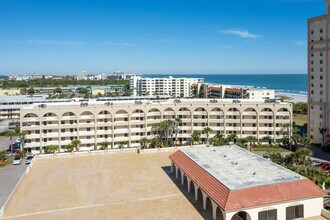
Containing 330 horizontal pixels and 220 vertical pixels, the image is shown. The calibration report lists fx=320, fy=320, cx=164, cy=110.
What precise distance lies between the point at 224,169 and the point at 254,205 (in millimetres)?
9397

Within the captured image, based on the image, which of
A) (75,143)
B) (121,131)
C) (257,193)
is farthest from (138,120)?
(257,193)

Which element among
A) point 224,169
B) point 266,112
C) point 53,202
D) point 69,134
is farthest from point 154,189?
point 266,112

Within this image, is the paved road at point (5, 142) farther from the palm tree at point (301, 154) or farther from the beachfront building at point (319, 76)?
the beachfront building at point (319, 76)

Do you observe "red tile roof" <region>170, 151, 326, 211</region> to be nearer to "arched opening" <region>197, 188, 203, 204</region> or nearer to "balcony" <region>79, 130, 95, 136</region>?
"arched opening" <region>197, 188, 203, 204</region>

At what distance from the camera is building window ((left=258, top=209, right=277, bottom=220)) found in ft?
112

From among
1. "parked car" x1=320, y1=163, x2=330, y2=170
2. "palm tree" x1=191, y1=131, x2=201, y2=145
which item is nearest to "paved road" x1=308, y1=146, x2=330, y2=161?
"parked car" x1=320, y1=163, x2=330, y2=170

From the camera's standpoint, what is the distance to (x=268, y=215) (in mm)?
34375

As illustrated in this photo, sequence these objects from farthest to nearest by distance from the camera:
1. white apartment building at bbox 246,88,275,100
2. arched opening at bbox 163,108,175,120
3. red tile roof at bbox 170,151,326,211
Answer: white apartment building at bbox 246,88,275,100 → arched opening at bbox 163,108,175,120 → red tile roof at bbox 170,151,326,211

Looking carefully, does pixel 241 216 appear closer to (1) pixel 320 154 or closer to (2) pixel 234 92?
(1) pixel 320 154

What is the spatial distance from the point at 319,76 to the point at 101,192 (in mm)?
60722

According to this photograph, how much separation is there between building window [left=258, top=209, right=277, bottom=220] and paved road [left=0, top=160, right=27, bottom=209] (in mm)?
36089

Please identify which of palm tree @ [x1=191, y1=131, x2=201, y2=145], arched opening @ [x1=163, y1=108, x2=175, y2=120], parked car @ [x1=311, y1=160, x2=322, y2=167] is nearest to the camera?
parked car @ [x1=311, y1=160, x2=322, y2=167]

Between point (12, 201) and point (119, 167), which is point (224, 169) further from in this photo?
point (12, 201)

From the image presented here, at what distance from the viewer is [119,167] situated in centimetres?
5925
